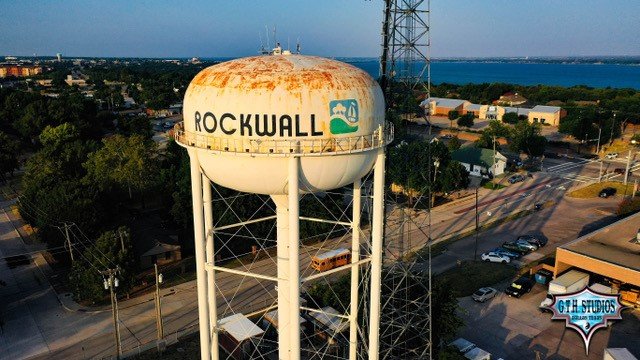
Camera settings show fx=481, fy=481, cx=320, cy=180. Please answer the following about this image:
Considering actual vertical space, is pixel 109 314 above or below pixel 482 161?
below

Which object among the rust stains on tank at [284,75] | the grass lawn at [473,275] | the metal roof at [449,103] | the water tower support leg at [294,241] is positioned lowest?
the grass lawn at [473,275]

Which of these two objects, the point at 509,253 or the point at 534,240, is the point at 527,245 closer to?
the point at 534,240

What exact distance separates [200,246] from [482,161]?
1984 inches

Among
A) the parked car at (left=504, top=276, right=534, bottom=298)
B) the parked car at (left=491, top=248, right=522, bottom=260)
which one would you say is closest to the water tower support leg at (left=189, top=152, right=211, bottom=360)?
the parked car at (left=504, top=276, right=534, bottom=298)

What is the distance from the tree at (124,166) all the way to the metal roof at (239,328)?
23.4m

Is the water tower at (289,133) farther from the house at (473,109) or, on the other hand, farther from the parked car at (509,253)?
the house at (473,109)

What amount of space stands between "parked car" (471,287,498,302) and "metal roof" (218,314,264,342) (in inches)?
549

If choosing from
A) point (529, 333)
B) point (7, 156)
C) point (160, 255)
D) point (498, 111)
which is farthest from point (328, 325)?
point (498, 111)

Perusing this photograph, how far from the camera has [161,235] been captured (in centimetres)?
3784

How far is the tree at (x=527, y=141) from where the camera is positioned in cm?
6644

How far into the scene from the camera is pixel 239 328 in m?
25.4

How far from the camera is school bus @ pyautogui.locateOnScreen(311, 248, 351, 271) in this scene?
34750 mm

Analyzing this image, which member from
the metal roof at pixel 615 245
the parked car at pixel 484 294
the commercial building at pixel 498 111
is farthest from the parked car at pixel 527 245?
the commercial building at pixel 498 111

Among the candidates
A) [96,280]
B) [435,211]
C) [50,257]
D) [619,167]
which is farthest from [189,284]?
[619,167]
